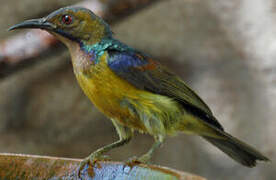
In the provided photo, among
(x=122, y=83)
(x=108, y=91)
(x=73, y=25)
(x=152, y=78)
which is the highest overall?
(x=73, y=25)

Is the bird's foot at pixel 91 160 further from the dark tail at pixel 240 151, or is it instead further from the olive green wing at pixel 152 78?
the dark tail at pixel 240 151

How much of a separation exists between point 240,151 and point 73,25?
1.37 meters

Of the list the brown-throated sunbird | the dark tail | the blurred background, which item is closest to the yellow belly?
the brown-throated sunbird

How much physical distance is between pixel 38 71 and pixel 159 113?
2.91m

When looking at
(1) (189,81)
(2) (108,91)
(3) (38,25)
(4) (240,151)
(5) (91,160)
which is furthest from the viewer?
(1) (189,81)

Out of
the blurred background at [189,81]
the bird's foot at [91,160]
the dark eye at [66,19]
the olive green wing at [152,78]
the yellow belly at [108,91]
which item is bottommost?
the bird's foot at [91,160]

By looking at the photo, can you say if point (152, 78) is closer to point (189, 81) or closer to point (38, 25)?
point (38, 25)

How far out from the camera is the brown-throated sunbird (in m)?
2.87

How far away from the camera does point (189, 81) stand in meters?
5.67

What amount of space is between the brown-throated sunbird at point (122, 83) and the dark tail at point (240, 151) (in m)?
0.25

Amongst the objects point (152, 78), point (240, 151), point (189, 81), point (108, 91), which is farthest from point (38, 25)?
point (189, 81)

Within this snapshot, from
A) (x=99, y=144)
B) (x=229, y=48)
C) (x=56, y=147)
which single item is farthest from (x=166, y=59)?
(x=56, y=147)

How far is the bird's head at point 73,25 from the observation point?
9.69ft

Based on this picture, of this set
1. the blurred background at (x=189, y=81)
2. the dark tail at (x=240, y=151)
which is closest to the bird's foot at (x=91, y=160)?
the dark tail at (x=240, y=151)
